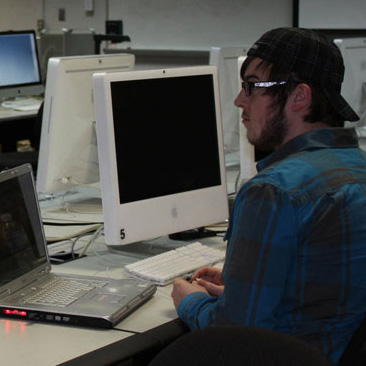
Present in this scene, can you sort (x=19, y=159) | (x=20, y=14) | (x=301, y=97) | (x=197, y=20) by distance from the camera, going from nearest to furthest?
1. (x=301, y=97)
2. (x=19, y=159)
3. (x=197, y=20)
4. (x=20, y=14)

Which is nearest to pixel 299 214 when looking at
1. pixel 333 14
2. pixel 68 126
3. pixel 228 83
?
pixel 68 126

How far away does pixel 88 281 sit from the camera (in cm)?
188

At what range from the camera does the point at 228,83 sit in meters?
3.08

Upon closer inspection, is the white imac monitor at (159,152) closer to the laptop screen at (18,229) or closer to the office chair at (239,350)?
the laptop screen at (18,229)

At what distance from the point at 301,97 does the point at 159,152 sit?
63 cm

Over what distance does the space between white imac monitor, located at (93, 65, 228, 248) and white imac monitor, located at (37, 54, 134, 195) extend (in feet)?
1.61

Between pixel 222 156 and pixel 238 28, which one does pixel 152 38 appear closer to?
pixel 238 28

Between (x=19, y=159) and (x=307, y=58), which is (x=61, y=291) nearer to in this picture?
(x=307, y=58)

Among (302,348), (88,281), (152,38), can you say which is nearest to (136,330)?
(88,281)

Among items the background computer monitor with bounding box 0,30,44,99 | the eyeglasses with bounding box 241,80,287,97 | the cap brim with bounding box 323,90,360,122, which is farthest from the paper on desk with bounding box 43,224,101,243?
the background computer monitor with bounding box 0,30,44,99

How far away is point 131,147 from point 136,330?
0.57 meters

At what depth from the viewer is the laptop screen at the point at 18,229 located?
5.74ft

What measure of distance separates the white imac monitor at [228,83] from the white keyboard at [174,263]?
101 cm

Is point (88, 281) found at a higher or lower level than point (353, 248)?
lower
